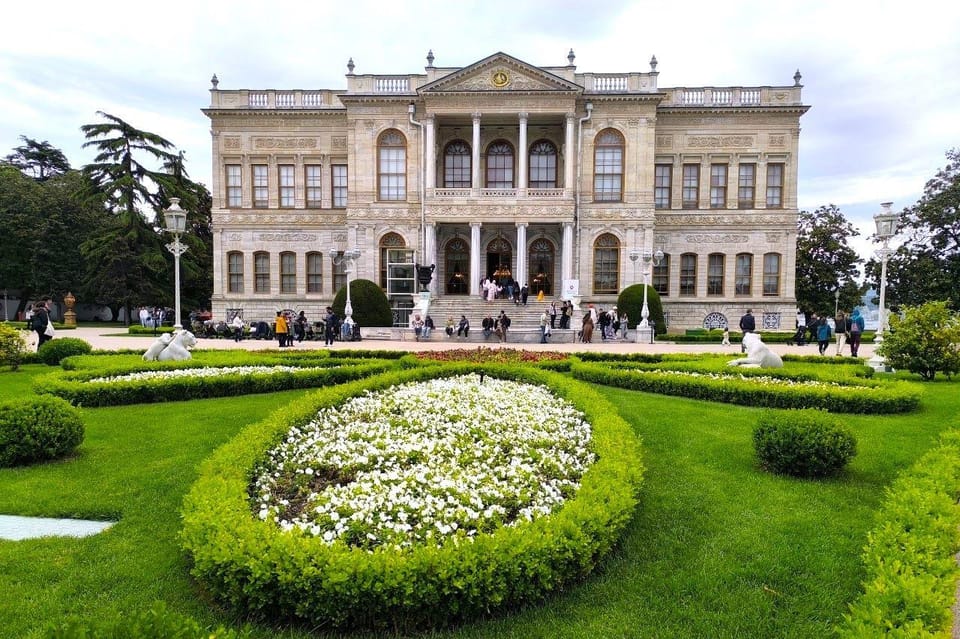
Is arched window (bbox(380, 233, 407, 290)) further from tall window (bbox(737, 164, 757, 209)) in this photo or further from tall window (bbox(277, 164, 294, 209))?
tall window (bbox(737, 164, 757, 209))

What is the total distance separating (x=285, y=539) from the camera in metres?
3.02

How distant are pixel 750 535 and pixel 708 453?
2.11m

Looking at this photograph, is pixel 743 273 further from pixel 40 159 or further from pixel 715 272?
pixel 40 159

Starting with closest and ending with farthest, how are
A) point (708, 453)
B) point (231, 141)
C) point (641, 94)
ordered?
point (708, 453) → point (641, 94) → point (231, 141)

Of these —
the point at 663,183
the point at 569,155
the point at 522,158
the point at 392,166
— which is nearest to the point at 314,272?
the point at 392,166

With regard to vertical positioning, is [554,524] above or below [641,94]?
below

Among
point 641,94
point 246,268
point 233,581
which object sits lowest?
point 233,581

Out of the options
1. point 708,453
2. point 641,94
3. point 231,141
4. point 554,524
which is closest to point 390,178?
point 231,141

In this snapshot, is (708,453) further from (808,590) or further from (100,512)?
(100,512)

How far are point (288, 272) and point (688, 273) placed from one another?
76.2 ft

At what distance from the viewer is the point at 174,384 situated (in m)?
9.03

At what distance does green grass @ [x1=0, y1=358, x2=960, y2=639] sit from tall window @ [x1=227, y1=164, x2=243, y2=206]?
89.6 feet

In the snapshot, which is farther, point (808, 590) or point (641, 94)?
point (641, 94)

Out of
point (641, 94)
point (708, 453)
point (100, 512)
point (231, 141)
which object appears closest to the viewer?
point (100, 512)
